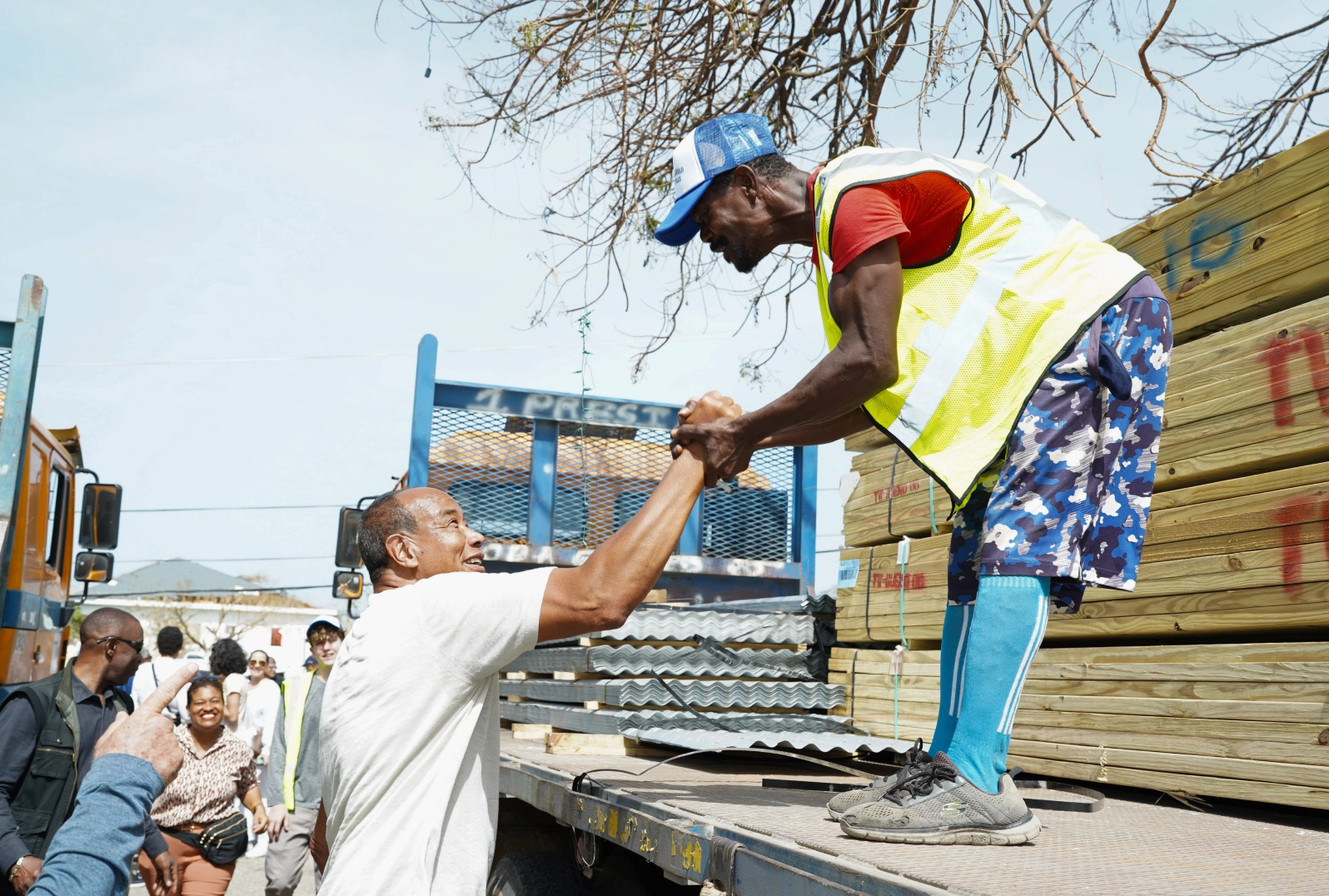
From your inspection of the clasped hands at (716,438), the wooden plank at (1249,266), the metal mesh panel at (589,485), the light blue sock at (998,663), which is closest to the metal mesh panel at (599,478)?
the metal mesh panel at (589,485)

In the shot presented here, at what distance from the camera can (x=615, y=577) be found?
7.43 ft

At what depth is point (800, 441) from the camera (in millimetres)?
2848

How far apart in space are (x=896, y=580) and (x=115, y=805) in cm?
299

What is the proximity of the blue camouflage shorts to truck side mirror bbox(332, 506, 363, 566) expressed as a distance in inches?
248

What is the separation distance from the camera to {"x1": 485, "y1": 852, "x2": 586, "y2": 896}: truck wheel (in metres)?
3.62

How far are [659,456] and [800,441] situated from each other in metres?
4.40

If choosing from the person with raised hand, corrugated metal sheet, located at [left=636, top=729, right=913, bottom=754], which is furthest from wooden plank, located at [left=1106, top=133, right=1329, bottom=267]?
the person with raised hand

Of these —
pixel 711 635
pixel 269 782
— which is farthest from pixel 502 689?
pixel 269 782

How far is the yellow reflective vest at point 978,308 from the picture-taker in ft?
7.77

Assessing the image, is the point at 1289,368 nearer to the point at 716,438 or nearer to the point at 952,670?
the point at 952,670

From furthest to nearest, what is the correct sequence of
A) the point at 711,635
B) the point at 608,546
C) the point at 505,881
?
the point at 711,635 < the point at 505,881 < the point at 608,546

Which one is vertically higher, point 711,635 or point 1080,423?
point 1080,423

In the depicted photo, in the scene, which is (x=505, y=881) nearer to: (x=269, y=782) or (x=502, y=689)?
(x=502, y=689)

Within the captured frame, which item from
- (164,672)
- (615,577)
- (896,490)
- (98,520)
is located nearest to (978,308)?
(615,577)
